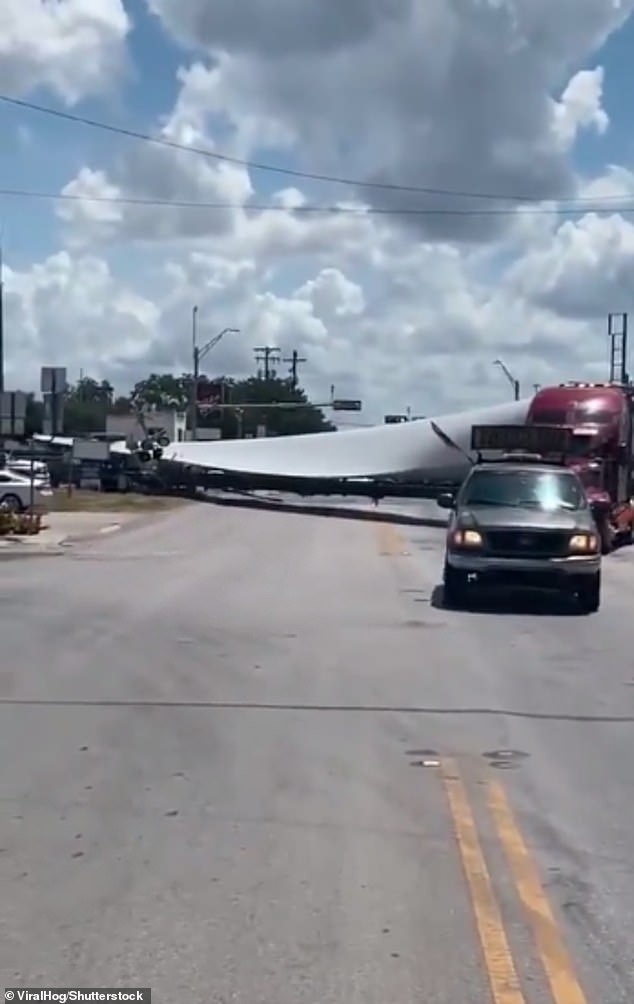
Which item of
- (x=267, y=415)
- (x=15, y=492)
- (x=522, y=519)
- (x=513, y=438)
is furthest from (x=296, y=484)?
(x=267, y=415)

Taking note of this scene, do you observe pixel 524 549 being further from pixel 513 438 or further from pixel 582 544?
pixel 513 438

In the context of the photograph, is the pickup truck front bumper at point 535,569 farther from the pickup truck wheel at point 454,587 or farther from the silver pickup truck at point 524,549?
the pickup truck wheel at point 454,587

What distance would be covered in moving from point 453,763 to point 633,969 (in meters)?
4.36

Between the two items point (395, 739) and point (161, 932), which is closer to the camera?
point (161, 932)

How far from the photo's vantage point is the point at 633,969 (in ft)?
20.7

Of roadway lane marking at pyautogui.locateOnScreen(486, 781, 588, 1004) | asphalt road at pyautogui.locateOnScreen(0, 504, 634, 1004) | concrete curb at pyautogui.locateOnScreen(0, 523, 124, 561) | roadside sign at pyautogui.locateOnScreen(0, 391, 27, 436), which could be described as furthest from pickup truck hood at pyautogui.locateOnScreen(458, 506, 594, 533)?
roadside sign at pyautogui.locateOnScreen(0, 391, 27, 436)

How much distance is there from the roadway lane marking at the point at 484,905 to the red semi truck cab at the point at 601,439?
83.3ft

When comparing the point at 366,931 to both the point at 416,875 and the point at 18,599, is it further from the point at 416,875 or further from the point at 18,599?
the point at 18,599

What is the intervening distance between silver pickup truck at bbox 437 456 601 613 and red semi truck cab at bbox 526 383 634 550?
12.3 m

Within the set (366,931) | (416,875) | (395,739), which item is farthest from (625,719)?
(366,931)

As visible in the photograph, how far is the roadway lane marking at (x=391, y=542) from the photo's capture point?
117 feet

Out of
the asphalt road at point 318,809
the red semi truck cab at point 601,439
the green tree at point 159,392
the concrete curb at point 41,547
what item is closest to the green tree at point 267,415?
the green tree at point 159,392

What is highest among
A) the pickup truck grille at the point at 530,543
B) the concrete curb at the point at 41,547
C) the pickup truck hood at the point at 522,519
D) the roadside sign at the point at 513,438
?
the roadside sign at the point at 513,438

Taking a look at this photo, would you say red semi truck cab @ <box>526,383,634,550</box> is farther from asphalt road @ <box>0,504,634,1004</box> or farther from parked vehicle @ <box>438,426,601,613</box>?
asphalt road @ <box>0,504,634,1004</box>
